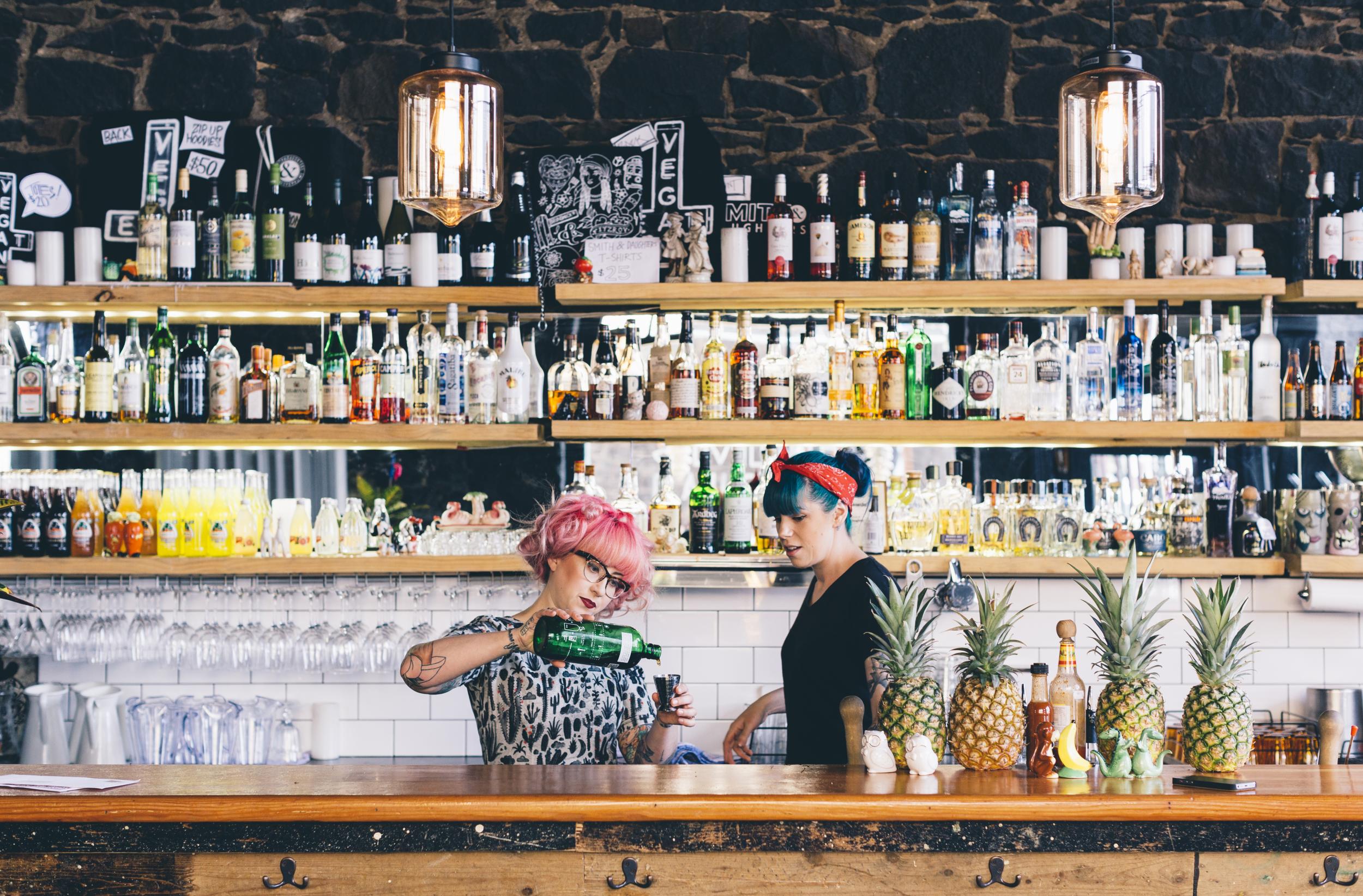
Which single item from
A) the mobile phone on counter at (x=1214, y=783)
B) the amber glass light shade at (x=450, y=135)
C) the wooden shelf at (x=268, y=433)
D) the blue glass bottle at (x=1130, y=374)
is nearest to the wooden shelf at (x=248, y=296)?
the wooden shelf at (x=268, y=433)

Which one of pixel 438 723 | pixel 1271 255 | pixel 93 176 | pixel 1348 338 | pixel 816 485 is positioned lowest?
pixel 438 723

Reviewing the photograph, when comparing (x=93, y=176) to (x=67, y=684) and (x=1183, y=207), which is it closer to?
(x=67, y=684)

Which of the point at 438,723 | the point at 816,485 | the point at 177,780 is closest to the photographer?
the point at 177,780

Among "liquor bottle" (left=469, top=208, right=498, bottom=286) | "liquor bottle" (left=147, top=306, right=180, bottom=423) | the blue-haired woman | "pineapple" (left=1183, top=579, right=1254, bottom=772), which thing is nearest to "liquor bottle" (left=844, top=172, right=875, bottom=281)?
the blue-haired woman

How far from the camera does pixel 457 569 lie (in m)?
3.98

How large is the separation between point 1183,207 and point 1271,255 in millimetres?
334

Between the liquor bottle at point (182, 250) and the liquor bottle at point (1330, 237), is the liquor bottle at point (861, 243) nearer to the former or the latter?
the liquor bottle at point (1330, 237)

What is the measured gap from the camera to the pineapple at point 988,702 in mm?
2518

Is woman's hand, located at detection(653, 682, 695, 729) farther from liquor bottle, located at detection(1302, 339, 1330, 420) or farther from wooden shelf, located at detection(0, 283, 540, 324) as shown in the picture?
liquor bottle, located at detection(1302, 339, 1330, 420)

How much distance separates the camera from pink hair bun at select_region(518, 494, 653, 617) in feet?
9.07

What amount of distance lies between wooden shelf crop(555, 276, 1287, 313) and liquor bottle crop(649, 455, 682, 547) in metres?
0.57

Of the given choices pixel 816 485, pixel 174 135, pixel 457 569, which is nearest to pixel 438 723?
pixel 457 569

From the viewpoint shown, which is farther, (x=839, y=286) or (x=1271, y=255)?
(x=1271, y=255)

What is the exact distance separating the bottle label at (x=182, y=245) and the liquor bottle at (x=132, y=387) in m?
0.24
